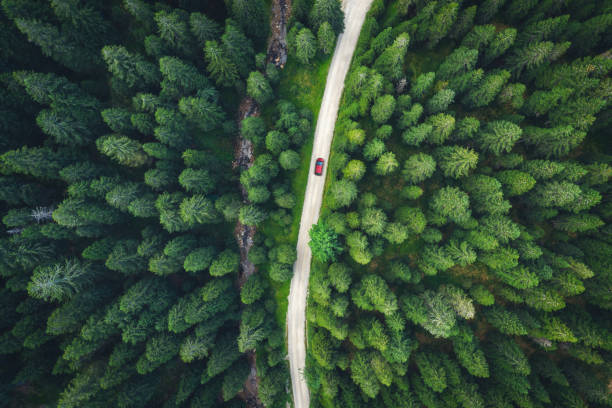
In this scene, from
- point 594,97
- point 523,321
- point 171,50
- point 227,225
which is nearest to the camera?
point 594,97

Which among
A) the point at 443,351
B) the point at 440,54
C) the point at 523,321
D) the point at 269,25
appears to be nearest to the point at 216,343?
the point at 443,351

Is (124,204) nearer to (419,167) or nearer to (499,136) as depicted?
Result: (419,167)

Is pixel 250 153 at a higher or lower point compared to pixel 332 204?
higher

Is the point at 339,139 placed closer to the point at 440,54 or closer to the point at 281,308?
the point at 440,54

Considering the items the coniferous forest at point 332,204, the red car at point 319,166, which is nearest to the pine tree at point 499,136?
the coniferous forest at point 332,204

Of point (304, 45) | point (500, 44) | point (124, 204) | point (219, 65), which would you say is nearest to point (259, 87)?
point (219, 65)

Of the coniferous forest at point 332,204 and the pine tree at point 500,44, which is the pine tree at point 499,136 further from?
the pine tree at point 500,44

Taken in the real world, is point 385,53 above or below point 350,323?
above
